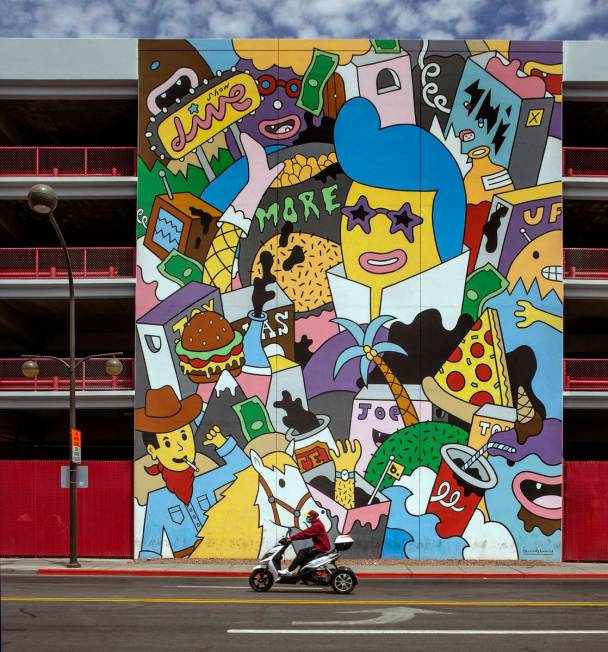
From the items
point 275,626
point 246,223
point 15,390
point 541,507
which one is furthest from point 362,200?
point 275,626

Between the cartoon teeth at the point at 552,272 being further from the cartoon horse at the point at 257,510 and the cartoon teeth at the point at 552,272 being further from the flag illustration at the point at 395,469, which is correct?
the cartoon horse at the point at 257,510

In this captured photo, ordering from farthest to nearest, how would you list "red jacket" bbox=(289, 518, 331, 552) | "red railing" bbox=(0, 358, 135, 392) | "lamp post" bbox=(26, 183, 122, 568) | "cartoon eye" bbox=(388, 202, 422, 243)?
"red railing" bbox=(0, 358, 135, 392), "cartoon eye" bbox=(388, 202, 422, 243), "lamp post" bbox=(26, 183, 122, 568), "red jacket" bbox=(289, 518, 331, 552)

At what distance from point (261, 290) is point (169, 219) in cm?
358

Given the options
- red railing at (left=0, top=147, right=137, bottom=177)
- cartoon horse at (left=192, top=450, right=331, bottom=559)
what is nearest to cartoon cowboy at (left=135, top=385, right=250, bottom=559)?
cartoon horse at (left=192, top=450, right=331, bottom=559)

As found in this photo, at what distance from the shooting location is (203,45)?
77.6 ft

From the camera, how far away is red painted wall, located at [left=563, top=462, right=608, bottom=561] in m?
22.4

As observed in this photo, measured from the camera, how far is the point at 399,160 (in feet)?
76.5

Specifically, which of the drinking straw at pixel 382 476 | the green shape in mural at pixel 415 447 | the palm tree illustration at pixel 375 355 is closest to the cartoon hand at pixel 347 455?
the green shape in mural at pixel 415 447

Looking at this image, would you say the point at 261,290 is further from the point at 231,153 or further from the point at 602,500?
the point at 602,500

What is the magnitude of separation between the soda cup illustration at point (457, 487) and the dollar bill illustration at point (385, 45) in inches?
476

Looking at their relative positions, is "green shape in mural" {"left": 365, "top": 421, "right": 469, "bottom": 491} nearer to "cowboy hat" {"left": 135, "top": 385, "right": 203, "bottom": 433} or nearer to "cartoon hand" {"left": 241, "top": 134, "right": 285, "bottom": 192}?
"cowboy hat" {"left": 135, "top": 385, "right": 203, "bottom": 433}

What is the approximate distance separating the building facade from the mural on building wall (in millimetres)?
65

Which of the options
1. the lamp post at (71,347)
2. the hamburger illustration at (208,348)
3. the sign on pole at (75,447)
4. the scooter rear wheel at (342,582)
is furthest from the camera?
the hamburger illustration at (208,348)

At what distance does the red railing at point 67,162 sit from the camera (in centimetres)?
2469
